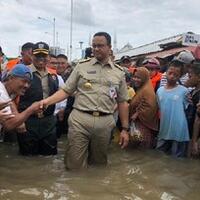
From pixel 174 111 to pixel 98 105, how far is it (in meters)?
1.65

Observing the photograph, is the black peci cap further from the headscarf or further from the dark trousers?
the headscarf

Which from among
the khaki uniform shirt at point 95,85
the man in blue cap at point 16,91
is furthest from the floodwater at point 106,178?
the khaki uniform shirt at point 95,85

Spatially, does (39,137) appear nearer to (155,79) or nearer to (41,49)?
(41,49)

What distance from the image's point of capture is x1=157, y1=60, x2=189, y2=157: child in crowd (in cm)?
677

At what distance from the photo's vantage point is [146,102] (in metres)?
7.17

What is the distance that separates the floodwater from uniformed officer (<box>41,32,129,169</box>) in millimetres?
344

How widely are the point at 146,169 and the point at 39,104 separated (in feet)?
6.87

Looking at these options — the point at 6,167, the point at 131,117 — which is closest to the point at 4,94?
the point at 6,167

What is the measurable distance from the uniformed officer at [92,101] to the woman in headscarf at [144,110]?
139 cm

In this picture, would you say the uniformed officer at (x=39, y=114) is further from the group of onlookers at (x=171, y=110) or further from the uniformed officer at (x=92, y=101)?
the group of onlookers at (x=171, y=110)

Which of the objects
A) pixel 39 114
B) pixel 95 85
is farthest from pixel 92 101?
pixel 39 114

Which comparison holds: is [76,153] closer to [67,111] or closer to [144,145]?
[144,145]

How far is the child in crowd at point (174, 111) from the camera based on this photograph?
677 centimetres

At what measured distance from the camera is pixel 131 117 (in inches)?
291
